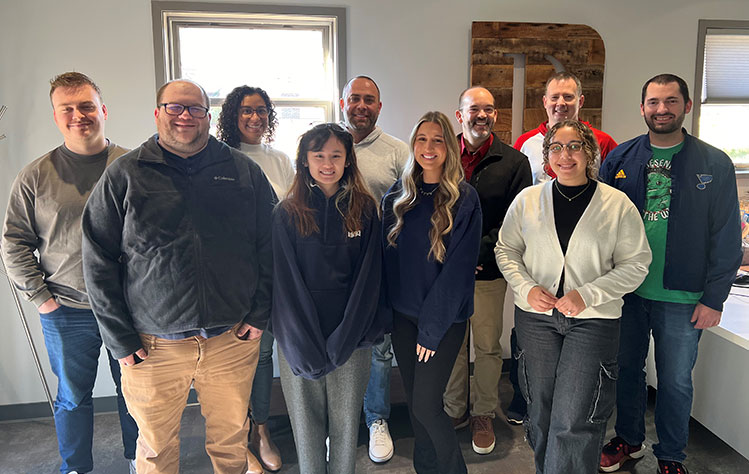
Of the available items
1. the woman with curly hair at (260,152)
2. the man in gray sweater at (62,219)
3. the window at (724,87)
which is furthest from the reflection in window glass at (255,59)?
the window at (724,87)

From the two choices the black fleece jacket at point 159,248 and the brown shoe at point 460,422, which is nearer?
the black fleece jacket at point 159,248

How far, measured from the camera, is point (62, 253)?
6.55ft

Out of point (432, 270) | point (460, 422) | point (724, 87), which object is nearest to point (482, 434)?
point (460, 422)

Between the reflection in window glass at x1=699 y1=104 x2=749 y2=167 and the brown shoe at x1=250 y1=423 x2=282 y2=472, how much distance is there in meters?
3.36

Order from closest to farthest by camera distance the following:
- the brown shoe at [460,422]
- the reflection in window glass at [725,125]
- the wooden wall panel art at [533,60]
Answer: the brown shoe at [460,422] < the wooden wall panel art at [533,60] < the reflection in window glass at [725,125]

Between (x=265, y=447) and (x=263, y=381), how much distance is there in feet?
1.13

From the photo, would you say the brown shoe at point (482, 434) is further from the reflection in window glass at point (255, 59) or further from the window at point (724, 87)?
the window at point (724, 87)

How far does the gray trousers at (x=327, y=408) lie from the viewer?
1.80 m

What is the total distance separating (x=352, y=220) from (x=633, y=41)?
2.52 meters

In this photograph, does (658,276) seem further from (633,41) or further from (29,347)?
(29,347)

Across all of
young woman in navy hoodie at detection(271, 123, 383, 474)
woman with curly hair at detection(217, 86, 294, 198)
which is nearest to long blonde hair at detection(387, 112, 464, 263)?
young woman in navy hoodie at detection(271, 123, 383, 474)

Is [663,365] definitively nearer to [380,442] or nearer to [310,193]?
[380,442]

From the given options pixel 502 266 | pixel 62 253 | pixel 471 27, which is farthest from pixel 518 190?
pixel 62 253

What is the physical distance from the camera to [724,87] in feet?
11.0
